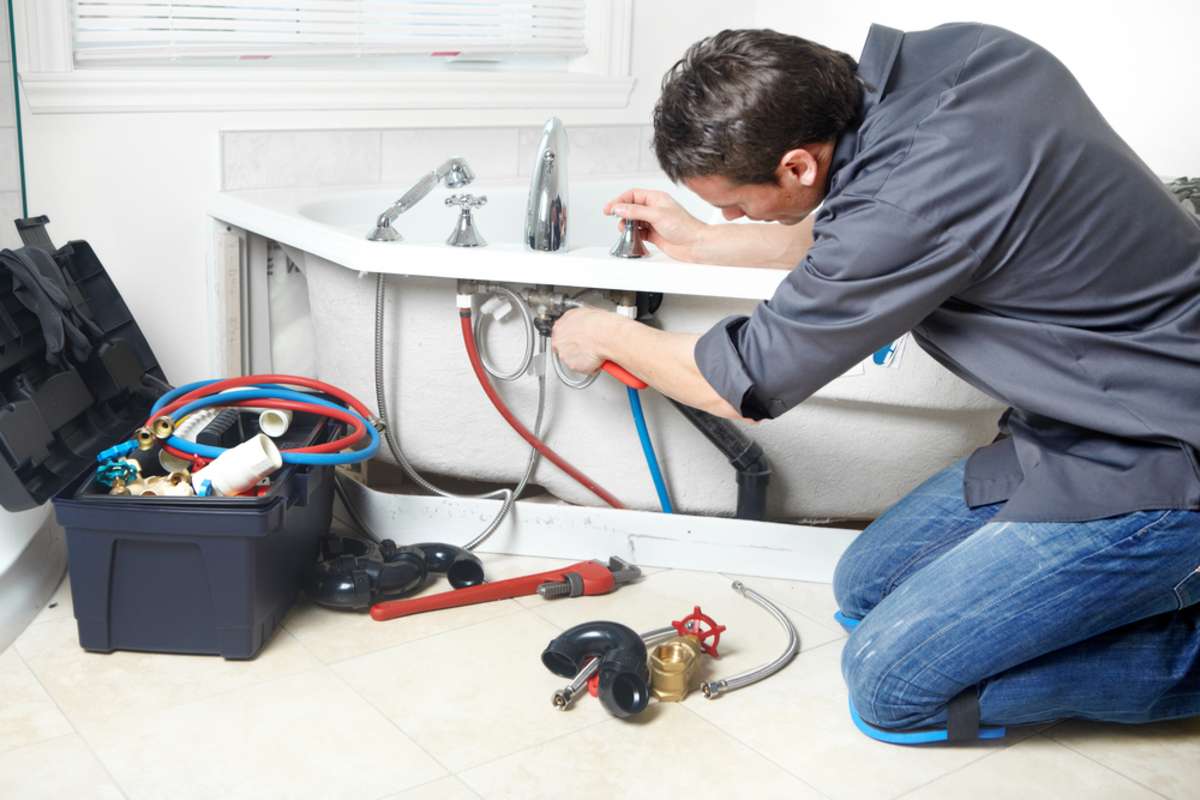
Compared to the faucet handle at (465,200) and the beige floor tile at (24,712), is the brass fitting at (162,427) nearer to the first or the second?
the beige floor tile at (24,712)

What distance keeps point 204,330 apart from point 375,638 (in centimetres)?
93

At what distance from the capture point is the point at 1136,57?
260 cm

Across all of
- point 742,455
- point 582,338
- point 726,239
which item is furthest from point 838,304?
point 742,455

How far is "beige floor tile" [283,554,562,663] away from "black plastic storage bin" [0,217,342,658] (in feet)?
0.16

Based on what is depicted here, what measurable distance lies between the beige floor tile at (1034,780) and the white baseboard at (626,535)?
0.56 metres

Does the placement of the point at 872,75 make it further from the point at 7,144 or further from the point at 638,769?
the point at 7,144

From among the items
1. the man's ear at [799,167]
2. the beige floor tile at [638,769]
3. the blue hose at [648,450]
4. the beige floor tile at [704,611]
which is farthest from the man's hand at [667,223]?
the beige floor tile at [638,769]

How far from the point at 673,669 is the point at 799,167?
0.72 meters

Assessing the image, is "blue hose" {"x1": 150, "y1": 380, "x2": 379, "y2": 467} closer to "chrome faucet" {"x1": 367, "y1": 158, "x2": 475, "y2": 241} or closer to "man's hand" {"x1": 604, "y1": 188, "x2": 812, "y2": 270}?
"chrome faucet" {"x1": 367, "y1": 158, "x2": 475, "y2": 241}

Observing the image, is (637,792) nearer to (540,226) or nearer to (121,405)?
(540,226)

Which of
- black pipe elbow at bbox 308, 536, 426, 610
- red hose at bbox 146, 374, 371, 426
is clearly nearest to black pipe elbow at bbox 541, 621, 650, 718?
black pipe elbow at bbox 308, 536, 426, 610

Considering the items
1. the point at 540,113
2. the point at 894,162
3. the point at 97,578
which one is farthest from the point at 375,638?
the point at 540,113

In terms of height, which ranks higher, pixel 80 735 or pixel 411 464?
pixel 411 464

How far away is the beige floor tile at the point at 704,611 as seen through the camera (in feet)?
6.20
